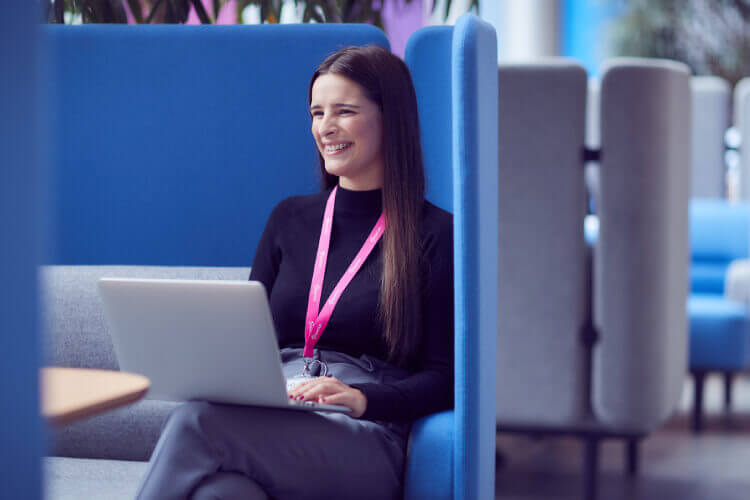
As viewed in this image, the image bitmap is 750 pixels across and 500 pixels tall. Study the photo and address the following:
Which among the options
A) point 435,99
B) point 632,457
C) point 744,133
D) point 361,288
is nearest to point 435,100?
point 435,99

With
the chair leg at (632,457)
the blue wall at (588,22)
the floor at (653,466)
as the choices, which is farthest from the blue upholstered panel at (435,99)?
the blue wall at (588,22)

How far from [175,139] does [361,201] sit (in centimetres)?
47

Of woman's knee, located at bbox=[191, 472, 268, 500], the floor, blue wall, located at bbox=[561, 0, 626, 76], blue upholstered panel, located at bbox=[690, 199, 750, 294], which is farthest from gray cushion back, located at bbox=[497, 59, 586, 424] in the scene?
blue wall, located at bbox=[561, 0, 626, 76]

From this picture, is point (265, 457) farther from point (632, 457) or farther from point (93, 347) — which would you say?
point (632, 457)

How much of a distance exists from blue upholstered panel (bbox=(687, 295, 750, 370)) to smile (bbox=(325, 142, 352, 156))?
206cm

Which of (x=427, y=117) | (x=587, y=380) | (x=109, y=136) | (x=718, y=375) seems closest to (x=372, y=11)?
(x=427, y=117)

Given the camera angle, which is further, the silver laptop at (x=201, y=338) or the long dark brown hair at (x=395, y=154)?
the long dark brown hair at (x=395, y=154)

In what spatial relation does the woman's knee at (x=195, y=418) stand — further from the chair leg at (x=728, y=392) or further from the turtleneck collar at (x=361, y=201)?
the chair leg at (x=728, y=392)

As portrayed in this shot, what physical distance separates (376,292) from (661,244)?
1215 mm

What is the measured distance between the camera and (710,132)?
Answer: 395cm

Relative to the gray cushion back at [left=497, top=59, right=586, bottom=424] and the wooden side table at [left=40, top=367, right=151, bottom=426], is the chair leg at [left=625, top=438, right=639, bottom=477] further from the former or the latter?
the wooden side table at [left=40, top=367, right=151, bottom=426]

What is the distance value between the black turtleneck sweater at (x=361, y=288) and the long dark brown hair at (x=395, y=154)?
0.9 inches

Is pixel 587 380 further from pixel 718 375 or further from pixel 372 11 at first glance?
pixel 718 375

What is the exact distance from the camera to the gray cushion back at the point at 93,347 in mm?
1725
